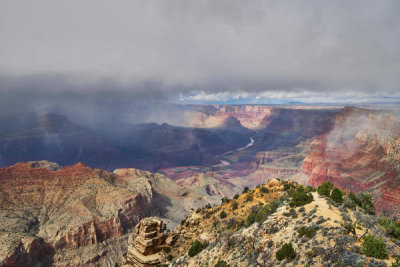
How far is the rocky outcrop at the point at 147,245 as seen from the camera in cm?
3315

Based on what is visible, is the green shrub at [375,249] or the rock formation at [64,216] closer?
the green shrub at [375,249]

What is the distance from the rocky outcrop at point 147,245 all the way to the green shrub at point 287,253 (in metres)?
21.3

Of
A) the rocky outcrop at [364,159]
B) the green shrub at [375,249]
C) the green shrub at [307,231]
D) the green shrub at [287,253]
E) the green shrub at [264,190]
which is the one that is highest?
the green shrub at [375,249]

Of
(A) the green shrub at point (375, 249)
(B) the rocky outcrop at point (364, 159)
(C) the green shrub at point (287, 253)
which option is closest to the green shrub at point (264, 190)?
(C) the green shrub at point (287, 253)

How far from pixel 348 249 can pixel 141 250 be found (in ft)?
94.1

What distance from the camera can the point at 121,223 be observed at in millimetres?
91312

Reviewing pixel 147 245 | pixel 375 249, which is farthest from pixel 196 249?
pixel 375 249

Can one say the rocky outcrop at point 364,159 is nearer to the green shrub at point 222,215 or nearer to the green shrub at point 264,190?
the green shrub at point 264,190

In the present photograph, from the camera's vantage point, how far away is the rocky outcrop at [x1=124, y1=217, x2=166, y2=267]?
3315 cm

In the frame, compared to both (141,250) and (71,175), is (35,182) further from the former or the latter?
(141,250)

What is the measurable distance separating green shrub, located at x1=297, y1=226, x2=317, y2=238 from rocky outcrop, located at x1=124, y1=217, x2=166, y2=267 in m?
22.0

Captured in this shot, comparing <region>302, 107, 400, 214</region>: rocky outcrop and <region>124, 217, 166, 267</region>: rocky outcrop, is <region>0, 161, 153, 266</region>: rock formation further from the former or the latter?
<region>302, 107, 400, 214</region>: rocky outcrop

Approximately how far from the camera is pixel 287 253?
642 inches

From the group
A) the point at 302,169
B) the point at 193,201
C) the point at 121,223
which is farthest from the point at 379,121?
the point at 121,223
